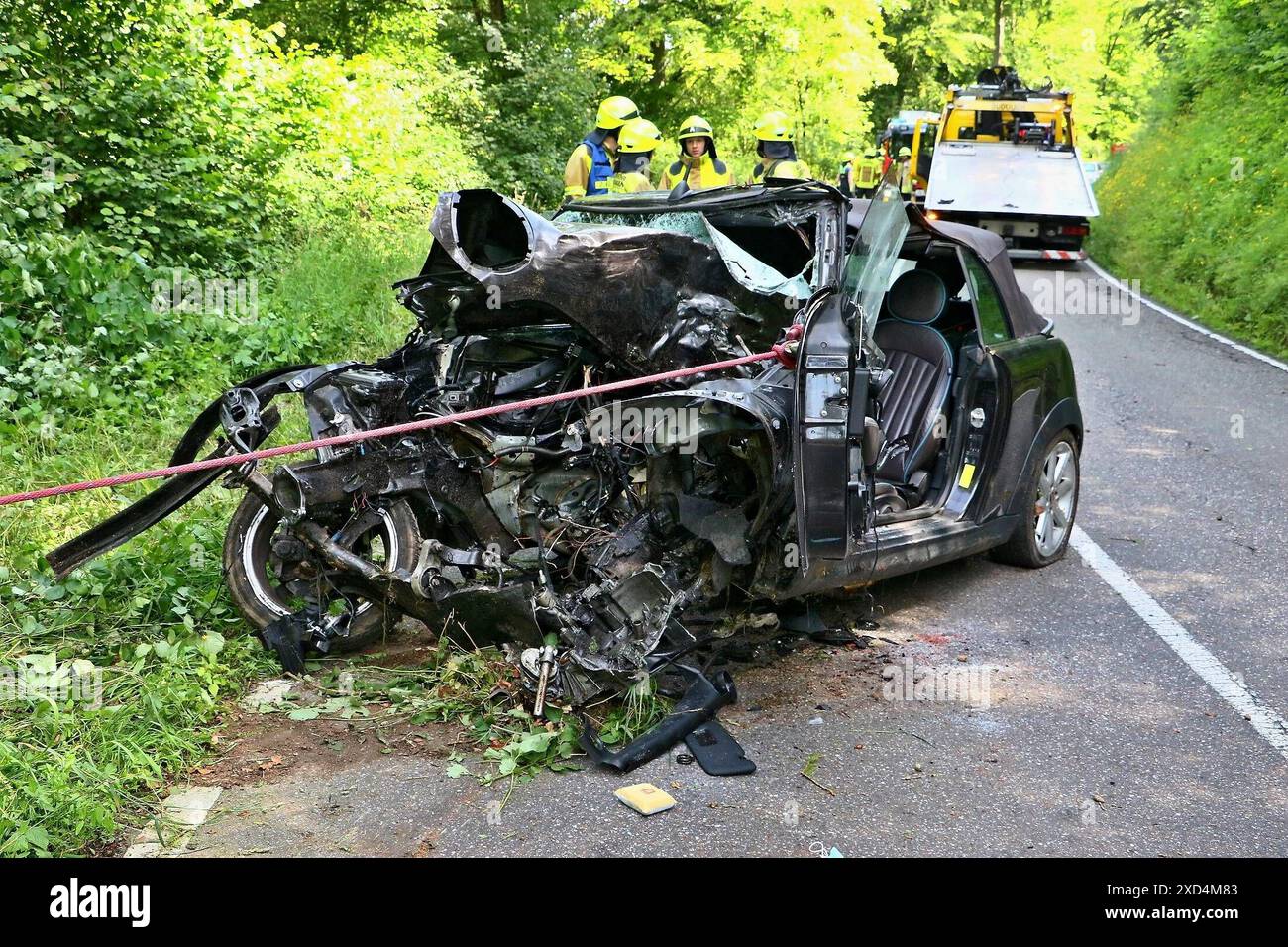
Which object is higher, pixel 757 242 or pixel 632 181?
pixel 632 181

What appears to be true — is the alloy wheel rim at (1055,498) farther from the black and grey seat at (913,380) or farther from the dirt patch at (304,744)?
the dirt patch at (304,744)

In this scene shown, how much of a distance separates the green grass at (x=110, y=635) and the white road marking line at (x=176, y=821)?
0.28 feet

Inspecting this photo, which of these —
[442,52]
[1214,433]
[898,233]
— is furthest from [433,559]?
[442,52]

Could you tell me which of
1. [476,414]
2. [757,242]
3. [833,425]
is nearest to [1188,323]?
[757,242]

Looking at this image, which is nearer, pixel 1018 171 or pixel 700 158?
pixel 700 158

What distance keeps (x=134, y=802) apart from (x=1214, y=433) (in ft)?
27.7

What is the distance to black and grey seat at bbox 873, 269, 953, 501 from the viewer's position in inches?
231

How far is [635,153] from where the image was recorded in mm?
9094

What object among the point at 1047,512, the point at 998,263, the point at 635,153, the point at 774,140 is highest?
the point at 774,140

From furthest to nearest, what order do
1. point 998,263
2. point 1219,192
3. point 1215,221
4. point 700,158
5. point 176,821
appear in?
1. point 1219,192
2. point 1215,221
3. point 700,158
4. point 998,263
5. point 176,821

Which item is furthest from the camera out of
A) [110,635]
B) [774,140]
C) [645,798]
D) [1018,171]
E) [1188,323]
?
[1018,171]

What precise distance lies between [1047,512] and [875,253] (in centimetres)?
200

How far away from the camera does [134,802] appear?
372 centimetres

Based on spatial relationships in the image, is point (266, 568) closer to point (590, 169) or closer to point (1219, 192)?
point (590, 169)
